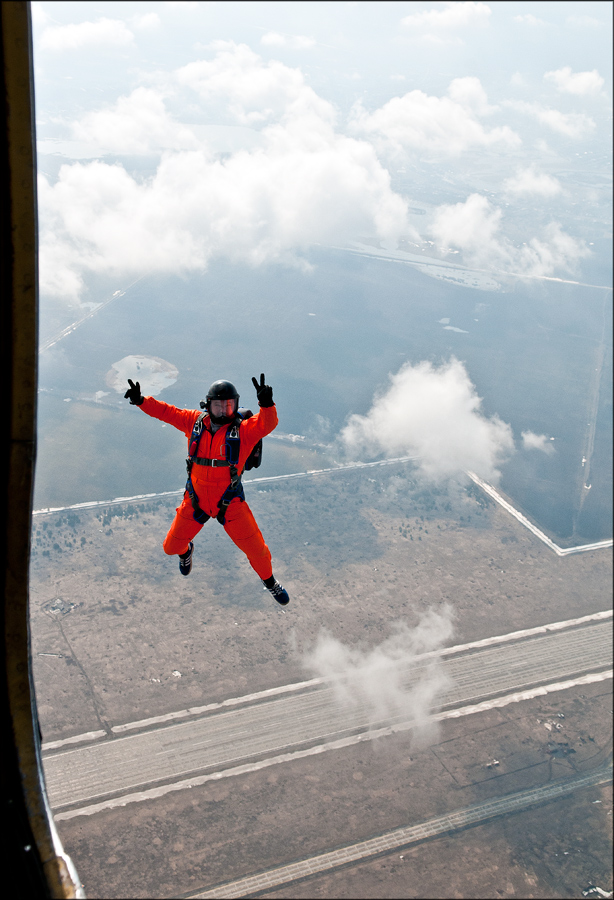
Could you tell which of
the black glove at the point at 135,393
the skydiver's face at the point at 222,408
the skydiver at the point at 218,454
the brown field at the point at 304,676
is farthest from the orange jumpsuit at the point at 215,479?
the brown field at the point at 304,676

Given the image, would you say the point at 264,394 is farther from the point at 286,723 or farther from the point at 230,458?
the point at 286,723

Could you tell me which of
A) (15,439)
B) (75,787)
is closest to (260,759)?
(75,787)

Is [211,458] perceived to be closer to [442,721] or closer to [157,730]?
[157,730]

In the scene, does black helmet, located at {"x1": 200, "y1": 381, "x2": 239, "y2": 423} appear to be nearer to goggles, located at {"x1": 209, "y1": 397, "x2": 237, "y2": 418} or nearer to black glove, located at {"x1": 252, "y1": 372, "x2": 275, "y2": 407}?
goggles, located at {"x1": 209, "y1": 397, "x2": 237, "y2": 418}

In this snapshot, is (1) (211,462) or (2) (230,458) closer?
(2) (230,458)

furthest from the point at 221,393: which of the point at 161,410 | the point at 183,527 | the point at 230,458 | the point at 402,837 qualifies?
the point at 402,837

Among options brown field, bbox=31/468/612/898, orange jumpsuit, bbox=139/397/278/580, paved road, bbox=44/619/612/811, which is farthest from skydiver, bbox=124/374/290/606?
paved road, bbox=44/619/612/811
